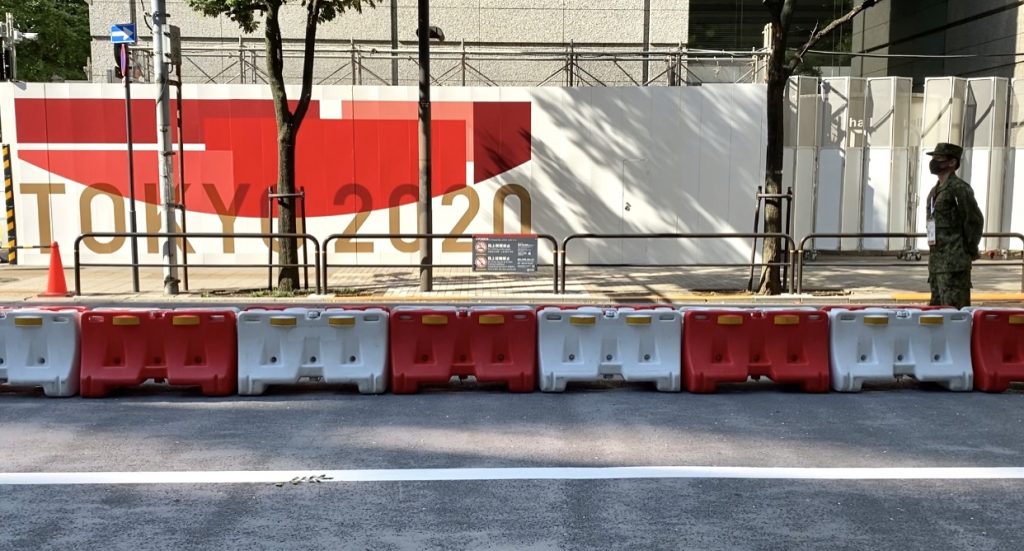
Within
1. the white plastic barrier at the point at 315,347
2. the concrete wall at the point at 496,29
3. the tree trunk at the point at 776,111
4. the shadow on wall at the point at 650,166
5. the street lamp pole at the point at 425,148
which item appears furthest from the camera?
the concrete wall at the point at 496,29

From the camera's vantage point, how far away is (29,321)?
23.9 ft

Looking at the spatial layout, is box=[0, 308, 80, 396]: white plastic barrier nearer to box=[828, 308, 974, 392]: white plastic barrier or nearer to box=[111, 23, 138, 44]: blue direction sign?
box=[828, 308, 974, 392]: white plastic barrier

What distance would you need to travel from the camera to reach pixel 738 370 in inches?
Result: 296

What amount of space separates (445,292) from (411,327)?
21.1ft

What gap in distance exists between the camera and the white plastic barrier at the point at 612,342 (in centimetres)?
756

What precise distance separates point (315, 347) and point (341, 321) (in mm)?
349

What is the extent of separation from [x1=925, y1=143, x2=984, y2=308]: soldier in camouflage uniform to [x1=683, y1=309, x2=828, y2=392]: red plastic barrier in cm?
168

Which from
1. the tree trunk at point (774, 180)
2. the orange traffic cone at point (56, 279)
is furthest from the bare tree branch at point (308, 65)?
the tree trunk at point (774, 180)

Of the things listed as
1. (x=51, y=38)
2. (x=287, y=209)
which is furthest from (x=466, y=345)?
(x=51, y=38)

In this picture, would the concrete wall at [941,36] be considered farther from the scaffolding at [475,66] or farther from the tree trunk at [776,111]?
the tree trunk at [776,111]

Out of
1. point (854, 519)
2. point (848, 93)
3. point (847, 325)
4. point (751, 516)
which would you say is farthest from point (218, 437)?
point (848, 93)

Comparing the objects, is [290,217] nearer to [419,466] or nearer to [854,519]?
[419,466]

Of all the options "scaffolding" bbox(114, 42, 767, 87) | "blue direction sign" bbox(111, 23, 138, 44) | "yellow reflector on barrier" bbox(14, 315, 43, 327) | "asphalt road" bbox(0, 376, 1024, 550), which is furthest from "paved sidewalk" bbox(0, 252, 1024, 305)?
"asphalt road" bbox(0, 376, 1024, 550)

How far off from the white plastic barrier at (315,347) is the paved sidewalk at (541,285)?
5499mm
